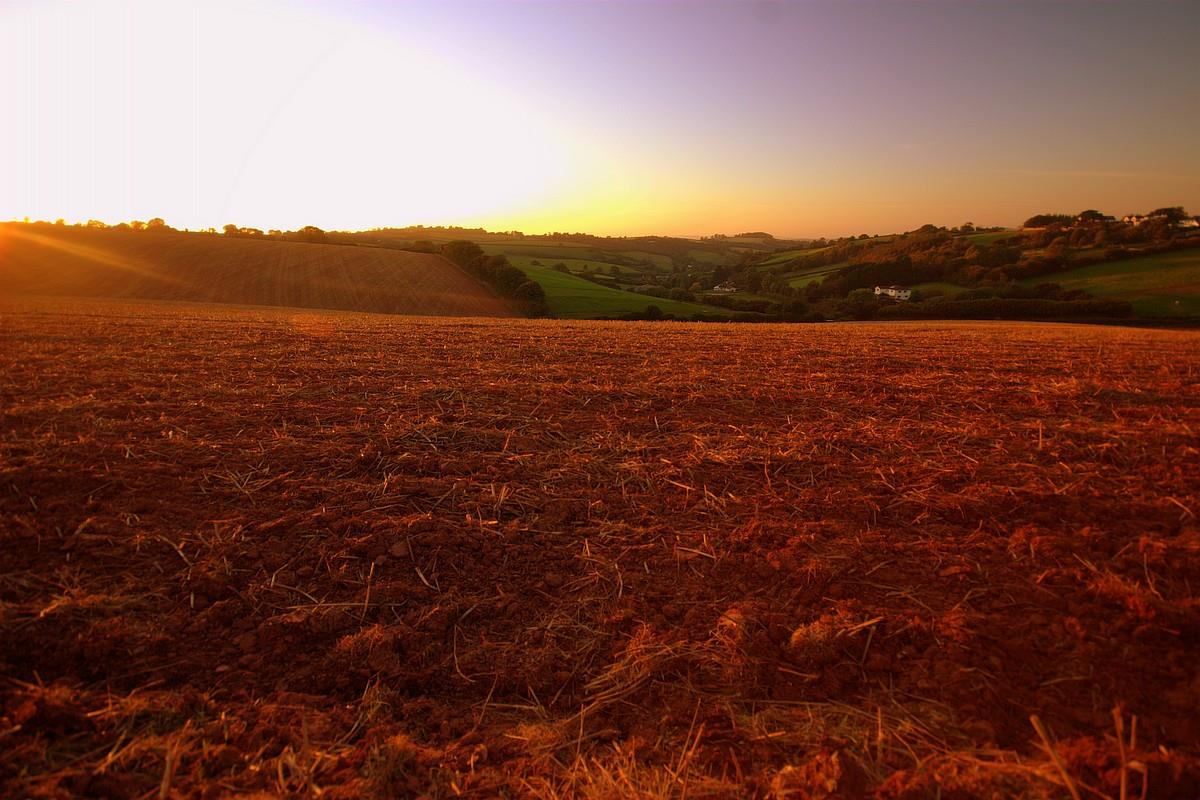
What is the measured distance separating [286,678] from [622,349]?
9.52 meters

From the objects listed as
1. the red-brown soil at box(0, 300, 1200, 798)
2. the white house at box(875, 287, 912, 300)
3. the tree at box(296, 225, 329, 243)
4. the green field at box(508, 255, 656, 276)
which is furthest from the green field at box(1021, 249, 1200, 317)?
the tree at box(296, 225, 329, 243)

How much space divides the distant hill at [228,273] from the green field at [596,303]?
5.85m

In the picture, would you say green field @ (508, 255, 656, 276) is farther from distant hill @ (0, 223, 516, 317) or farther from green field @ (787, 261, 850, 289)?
green field @ (787, 261, 850, 289)

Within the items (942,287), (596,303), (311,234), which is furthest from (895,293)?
(311,234)

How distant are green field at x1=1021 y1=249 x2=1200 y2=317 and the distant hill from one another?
56261 millimetres

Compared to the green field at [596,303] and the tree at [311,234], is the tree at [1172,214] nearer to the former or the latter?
the green field at [596,303]

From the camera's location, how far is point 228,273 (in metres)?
48.2

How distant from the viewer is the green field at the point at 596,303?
2004 inches

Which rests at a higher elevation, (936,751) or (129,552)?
(129,552)

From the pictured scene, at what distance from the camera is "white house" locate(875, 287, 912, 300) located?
202 feet

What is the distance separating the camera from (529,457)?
14.8 ft

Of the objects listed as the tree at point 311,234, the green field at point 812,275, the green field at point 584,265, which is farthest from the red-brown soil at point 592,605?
the tree at point 311,234

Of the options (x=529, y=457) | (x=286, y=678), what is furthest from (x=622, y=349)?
(x=286, y=678)

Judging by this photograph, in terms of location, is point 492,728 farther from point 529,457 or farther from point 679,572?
point 529,457
